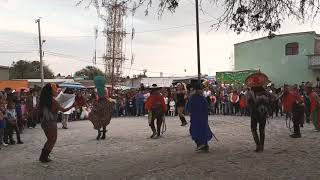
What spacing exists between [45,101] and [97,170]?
2500 mm

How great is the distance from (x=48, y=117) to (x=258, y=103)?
16.2 ft

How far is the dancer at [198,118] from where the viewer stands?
13.2 metres

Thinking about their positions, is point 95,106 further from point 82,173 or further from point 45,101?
point 82,173

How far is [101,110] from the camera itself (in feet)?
57.5

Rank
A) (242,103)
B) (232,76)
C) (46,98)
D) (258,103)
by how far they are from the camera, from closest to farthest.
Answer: (46,98), (258,103), (242,103), (232,76)

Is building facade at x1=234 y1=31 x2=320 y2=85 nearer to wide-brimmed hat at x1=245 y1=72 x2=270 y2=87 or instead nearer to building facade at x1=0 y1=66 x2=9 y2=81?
building facade at x1=0 y1=66 x2=9 y2=81

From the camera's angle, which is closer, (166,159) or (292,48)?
(166,159)

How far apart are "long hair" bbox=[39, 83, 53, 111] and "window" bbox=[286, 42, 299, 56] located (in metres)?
40.7

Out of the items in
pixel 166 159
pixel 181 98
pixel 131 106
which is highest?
pixel 181 98

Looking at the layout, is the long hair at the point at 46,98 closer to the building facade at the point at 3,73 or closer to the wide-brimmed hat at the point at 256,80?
the wide-brimmed hat at the point at 256,80

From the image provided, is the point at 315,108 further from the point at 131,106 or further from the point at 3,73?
the point at 3,73

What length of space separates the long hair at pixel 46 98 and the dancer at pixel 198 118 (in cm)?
351

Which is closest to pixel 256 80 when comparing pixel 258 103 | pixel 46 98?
pixel 258 103

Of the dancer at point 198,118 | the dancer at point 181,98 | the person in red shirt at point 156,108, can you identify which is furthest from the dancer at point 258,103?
the dancer at point 181,98
